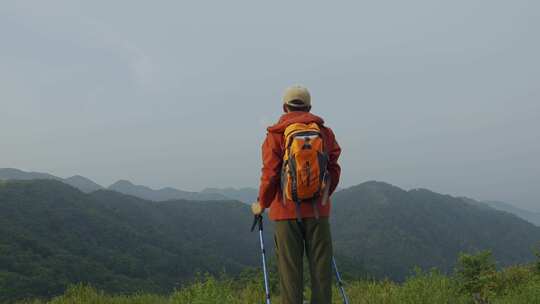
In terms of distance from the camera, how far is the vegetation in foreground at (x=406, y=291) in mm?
5797

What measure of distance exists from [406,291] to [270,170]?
3.37 metres

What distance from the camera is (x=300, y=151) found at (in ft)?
13.3

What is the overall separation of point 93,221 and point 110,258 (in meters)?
42.2

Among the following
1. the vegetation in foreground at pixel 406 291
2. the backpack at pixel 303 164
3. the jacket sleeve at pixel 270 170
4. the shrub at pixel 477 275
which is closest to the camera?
the backpack at pixel 303 164

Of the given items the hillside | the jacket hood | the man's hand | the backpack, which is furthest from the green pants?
the hillside

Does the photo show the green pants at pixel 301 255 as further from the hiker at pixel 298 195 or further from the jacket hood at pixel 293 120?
the jacket hood at pixel 293 120

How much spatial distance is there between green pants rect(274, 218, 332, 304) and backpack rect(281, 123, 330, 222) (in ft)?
0.56

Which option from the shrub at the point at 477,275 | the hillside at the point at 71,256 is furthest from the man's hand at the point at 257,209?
the hillside at the point at 71,256

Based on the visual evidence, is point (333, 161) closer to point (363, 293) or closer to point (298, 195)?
point (298, 195)

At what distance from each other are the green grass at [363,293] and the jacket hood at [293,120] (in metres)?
2.36

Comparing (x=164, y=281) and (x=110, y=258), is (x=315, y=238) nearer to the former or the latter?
(x=164, y=281)

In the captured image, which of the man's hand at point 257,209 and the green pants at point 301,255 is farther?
the man's hand at point 257,209

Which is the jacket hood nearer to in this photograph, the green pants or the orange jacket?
the orange jacket

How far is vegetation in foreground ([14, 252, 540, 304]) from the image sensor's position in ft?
19.0
